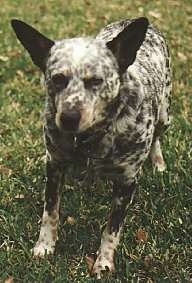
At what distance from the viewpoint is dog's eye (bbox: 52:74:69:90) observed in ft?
11.4

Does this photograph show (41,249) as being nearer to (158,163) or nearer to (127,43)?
(158,163)

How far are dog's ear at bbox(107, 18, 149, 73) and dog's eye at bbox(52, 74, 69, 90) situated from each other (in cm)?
39

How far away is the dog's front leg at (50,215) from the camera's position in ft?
13.9

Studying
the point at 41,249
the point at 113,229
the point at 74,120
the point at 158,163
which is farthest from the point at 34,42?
the point at 158,163

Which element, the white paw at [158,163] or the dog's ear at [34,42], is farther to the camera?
the white paw at [158,163]

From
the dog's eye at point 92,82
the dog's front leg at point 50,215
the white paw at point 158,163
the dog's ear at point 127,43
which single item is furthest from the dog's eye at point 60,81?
the white paw at point 158,163

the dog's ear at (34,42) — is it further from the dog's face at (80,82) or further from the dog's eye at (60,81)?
the dog's eye at (60,81)

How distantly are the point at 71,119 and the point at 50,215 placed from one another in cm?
110

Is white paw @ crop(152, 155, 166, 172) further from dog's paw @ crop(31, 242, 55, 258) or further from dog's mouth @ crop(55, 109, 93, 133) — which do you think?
dog's mouth @ crop(55, 109, 93, 133)

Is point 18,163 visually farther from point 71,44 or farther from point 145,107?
point 71,44

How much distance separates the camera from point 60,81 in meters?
3.49

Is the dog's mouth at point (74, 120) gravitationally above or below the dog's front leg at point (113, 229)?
above

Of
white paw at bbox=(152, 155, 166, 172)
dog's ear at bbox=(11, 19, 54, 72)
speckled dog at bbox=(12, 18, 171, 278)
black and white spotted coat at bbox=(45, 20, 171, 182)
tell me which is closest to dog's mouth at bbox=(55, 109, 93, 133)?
speckled dog at bbox=(12, 18, 171, 278)

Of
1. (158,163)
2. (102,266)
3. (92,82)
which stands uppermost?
(92,82)
